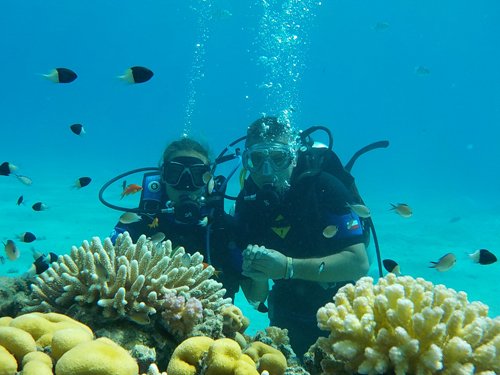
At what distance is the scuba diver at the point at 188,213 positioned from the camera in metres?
5.59

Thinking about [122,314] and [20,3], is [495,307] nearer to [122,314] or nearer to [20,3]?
[122,314]

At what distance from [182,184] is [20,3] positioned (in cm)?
15045

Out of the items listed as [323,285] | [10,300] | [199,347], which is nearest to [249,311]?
[323,285]

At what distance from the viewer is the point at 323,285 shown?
5918 mm

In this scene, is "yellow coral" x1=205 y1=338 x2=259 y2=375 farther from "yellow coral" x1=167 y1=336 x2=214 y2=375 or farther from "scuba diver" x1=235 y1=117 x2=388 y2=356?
"scuba diver" x1=235 y1=117 x2=388 y2=356

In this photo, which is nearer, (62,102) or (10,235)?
(10,235)

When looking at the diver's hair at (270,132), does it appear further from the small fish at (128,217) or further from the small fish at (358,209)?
the small fish at (128,217)

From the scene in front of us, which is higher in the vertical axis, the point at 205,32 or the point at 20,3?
the point at 205,32

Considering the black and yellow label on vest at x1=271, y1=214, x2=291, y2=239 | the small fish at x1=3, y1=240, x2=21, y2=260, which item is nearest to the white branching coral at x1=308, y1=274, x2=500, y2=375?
the black and yellow label on vest at x1=271, y1=214, x2=291, y2=239

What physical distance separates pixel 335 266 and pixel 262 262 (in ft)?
4.00

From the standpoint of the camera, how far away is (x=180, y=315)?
295cm

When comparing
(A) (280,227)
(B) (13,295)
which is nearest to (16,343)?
(B) (13,295)

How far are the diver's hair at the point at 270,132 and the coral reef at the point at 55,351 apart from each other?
14.0 feet

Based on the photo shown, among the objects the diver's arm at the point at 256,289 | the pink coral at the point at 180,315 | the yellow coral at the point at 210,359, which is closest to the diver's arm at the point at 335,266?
the diver's arm at the point at 256,289
